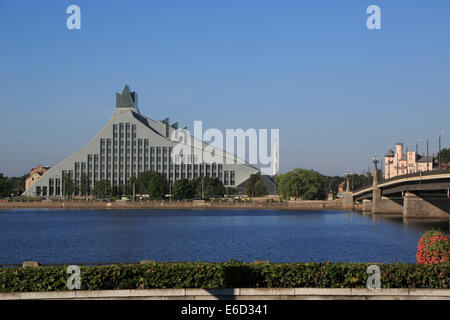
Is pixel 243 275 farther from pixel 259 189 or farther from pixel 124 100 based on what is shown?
pixel 124 100

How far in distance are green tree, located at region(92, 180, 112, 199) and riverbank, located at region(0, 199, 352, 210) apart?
1435 cm

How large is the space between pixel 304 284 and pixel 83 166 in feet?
572

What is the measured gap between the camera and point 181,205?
14638 centimetres

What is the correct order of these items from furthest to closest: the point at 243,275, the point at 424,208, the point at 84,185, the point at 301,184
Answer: the point at 84,185 < the point at 301,184 < the point at 424,208 < the point at 243,275

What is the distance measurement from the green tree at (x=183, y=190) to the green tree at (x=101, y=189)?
2452cm

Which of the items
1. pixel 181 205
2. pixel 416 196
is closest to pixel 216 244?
pixel 416 196

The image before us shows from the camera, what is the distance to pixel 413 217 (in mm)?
90562

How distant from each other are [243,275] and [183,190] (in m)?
138

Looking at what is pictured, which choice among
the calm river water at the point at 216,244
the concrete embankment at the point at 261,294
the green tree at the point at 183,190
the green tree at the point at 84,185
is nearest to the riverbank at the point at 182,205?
the green tree at the point at 183,190

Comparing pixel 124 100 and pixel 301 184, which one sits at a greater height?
pixel 124 100

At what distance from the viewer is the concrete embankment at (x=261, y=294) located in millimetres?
18156
